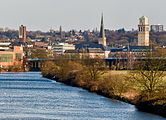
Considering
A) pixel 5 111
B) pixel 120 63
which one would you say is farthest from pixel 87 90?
pixel 120 63

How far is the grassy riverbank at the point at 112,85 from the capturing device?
49969 millimetres

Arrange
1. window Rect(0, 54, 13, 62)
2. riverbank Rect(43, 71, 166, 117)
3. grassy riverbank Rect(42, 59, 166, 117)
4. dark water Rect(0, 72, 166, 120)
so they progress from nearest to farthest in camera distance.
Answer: dark water Rect(0, 72, 166, 120), riverbank Rect(43, 71, 166, 117), grassy riverbank Rect(42, 59, 166, 117), window Rect(0, 54, 13, 62)

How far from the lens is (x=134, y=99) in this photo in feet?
182

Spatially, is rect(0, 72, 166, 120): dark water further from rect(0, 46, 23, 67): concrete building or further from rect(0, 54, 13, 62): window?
rect(0, 46, 23, 67): concrete building

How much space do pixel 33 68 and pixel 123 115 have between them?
444 feet

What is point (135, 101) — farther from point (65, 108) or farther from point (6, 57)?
point (6, 57)

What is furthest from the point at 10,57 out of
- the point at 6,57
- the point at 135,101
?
the point at 135,101

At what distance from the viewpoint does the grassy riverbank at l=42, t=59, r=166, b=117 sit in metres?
50.0

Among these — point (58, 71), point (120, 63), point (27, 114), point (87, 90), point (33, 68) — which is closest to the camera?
point (27, 114)

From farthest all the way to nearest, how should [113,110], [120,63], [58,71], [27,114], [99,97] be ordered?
[120,63] < [58,71] < [99,97] < [113,110] < [27,114]

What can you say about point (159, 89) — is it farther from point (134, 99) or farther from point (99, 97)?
point (99, 97)

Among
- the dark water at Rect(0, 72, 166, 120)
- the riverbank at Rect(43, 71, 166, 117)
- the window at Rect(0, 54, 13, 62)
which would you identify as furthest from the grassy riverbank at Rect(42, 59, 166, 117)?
the window at Rect(0, 54, 13, 62)

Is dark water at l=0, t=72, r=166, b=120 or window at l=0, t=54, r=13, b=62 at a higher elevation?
window at l=0, t=54, r=13, b=62

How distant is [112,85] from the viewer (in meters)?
64.4
